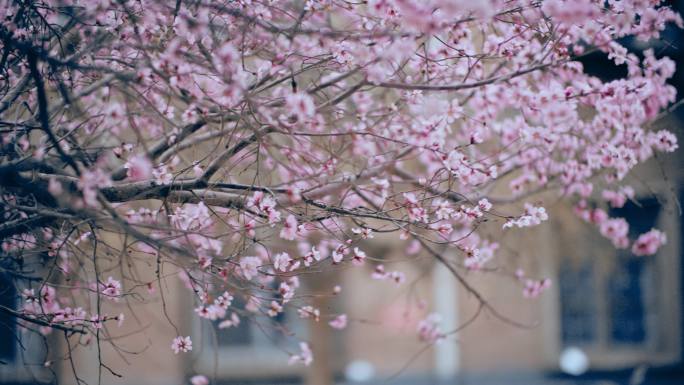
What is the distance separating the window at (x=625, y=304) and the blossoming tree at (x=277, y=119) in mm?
5475

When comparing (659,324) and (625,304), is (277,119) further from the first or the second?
(659,324)

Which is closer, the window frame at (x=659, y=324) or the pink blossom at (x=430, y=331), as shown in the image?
the pink blossom at (x=430, y=331)

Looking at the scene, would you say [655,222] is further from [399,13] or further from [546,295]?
[399,13]

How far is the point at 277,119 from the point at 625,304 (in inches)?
340

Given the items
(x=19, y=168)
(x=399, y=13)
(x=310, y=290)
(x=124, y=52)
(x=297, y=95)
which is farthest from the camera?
(x=310, y=290)

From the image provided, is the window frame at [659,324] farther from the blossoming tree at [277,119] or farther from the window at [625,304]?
the blossoming tree at [277,119]

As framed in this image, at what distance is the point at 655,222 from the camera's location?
9.75 meters

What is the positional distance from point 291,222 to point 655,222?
27.1ft

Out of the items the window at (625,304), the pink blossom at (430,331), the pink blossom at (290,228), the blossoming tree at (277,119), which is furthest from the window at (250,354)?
the pink blossom at (290,228)

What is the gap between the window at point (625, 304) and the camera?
964cm

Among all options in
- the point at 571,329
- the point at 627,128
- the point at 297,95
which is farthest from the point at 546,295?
the point at 297,95

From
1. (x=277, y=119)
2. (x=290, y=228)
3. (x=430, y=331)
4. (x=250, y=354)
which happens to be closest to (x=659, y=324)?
(x=250, y=354)

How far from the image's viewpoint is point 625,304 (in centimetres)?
998

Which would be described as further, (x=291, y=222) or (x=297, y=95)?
(x=291, y=222)
